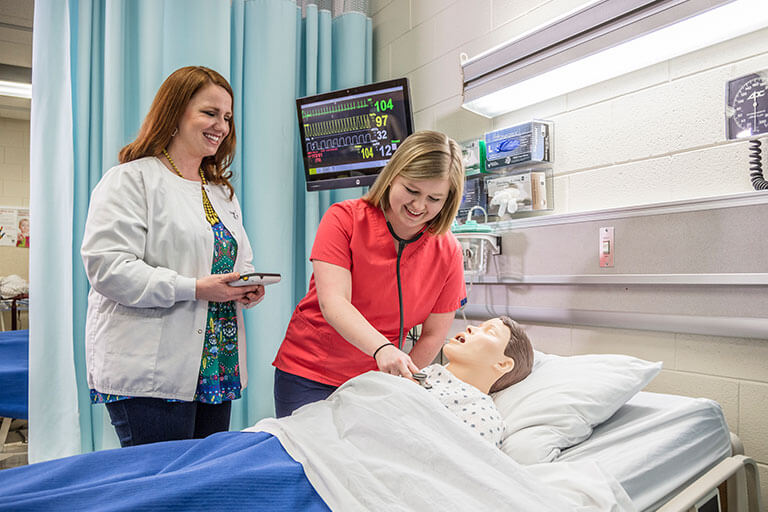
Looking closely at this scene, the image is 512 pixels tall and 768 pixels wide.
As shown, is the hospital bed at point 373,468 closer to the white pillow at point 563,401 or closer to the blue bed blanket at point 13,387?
the white pillow at point 563,401

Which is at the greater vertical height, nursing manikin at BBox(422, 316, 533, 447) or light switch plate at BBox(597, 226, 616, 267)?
light switch plate at BBox(597, 226, 616, 267)

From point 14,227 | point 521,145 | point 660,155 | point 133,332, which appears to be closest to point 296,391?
point 133,332

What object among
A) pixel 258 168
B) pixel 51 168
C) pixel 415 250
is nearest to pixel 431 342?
pixel 415 250

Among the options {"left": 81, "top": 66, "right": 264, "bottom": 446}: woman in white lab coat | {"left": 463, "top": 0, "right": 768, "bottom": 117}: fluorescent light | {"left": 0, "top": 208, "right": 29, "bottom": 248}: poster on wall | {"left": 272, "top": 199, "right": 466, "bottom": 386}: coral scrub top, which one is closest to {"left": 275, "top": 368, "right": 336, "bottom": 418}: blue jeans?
{"left": 272, "top": 199, "right": 466, "bottom": 386}: coral scrub top

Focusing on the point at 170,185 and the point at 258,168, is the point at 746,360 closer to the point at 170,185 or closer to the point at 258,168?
the point at 170,185

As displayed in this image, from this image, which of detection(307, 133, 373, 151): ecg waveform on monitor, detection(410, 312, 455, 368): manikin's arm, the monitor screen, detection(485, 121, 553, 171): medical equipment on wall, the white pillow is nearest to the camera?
the white pillow

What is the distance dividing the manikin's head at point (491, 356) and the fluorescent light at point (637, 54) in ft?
2.98

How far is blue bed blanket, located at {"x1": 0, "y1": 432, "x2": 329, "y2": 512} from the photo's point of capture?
2.77 feet

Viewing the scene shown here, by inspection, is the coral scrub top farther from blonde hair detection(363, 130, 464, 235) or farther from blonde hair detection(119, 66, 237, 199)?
blonde hair detection(119, 66, 237, 199)

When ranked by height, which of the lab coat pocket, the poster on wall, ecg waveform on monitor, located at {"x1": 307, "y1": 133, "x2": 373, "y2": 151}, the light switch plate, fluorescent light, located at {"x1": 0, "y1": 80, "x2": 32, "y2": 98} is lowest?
the lab coat pocket

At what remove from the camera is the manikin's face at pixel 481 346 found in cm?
151

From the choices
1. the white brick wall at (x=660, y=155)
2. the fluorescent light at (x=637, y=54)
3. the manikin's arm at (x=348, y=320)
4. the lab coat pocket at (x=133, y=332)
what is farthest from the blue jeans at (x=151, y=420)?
the fluorescent light at (x=637, y=54)

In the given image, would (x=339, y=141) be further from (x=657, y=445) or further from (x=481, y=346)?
(x=657, y=445)

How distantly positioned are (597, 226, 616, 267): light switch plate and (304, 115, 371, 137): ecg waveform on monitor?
1.18 metres
